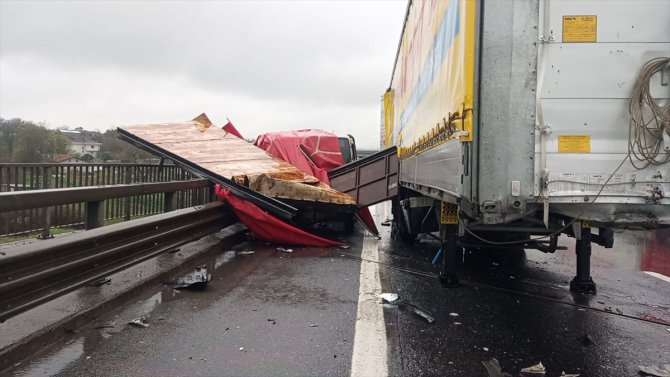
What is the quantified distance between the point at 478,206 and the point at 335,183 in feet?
20.0

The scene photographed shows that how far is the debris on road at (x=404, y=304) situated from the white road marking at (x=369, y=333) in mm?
114

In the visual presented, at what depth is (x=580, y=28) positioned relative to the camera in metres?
3.52

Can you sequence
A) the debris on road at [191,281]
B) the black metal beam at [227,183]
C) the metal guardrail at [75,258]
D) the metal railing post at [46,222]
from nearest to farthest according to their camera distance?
the metal guardrail at [75,258] → the debris on road at [191,281] → the metal railing post at [46,222] → the black metal beam at [227,183]

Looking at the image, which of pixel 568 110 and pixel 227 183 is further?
pixel 227 183

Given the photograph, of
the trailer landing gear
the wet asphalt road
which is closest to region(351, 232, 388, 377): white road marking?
the wet asphalt road

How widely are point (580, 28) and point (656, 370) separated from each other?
2.55 m

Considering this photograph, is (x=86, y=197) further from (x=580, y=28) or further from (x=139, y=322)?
(x=580, y=28)

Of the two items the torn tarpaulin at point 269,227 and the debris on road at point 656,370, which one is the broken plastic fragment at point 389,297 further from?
the torn tarpaulin at point 269,227

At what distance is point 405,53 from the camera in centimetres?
838

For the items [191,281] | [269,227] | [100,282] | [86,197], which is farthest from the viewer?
[269,227]

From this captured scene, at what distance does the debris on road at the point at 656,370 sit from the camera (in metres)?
3.23

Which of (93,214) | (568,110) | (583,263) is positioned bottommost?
(583,263)

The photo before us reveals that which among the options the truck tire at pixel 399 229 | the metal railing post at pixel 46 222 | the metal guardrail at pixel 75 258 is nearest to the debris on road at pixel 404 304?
the metal guardrail at pixel 75 258

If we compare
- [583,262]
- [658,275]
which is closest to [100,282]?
[583,262]
